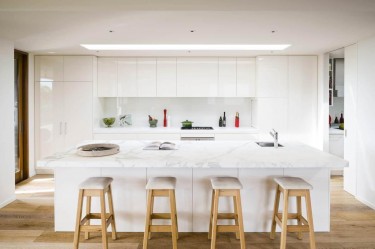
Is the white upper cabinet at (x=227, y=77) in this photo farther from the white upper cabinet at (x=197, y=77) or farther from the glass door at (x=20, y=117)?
the glass door at (x=20, y=117)

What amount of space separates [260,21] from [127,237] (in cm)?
274

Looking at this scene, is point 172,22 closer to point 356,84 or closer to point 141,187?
point 141,187

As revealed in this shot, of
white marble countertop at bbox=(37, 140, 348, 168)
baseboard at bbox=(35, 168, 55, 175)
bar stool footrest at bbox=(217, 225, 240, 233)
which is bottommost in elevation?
baseboard at bbox=(35, 168, 55, 175)

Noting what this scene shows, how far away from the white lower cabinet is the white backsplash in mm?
686

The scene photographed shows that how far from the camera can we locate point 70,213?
348cm

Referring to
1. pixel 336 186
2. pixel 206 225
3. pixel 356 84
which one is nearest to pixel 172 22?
pixel 206 225

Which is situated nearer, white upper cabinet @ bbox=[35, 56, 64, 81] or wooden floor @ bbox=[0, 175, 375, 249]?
wooden floor @ bbox=[0, 175, 375, 249]

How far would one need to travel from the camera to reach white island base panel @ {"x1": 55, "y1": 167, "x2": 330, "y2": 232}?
3412 millimetres

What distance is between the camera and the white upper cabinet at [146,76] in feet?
20.0

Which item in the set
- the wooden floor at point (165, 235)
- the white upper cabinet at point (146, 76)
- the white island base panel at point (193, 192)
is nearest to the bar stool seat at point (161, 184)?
the white island base panel at point (193, 192)

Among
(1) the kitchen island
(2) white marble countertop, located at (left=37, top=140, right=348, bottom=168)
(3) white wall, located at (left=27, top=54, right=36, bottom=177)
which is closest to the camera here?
(2) white marble countertop, located at (left=37, top=140, right=348, bottom=168)

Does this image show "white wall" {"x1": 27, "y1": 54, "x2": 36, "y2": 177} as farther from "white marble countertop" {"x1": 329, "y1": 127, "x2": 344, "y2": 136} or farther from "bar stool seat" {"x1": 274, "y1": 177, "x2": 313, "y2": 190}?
"white marble countertop" {"x1": 329, "y1": 127, "x2": 344, "y2": 136}

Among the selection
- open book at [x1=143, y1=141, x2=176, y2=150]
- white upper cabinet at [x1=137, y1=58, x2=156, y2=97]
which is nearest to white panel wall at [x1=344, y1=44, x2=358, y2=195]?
open book at [x1=143, y1=141, x2=176, y2=150]

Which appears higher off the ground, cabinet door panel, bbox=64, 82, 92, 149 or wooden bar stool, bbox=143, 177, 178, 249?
cabinet door panel, bbox=64, 82, 92, 149
